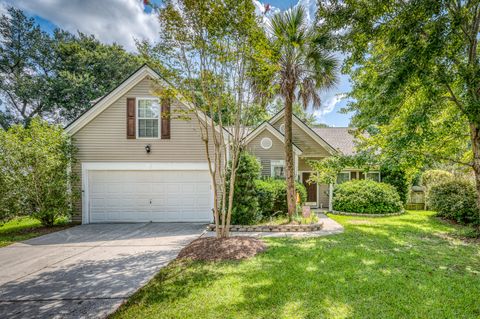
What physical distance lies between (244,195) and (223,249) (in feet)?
10.5

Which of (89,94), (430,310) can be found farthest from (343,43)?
(89,94)

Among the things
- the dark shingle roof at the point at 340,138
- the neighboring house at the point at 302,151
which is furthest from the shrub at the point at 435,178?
the dark shingle roof at the point at 340,138

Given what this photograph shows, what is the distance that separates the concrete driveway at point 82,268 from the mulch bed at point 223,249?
21.7 inches

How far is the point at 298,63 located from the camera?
9422 mm

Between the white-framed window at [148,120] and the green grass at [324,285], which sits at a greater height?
the white-framed window at [148,120]

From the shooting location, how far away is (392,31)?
6578 millimetres

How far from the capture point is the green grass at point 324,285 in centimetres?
355

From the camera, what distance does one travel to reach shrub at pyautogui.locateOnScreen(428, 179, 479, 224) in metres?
10.0

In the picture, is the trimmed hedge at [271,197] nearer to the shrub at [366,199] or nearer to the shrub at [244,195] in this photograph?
the shrub at [244,195]

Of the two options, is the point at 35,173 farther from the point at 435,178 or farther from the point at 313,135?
the point at 435,178

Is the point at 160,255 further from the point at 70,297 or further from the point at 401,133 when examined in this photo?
the point at 401,133

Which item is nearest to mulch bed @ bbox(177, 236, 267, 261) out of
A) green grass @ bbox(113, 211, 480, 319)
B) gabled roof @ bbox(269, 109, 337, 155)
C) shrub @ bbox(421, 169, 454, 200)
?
green grass @ bbox(113, 211, 480, 319)

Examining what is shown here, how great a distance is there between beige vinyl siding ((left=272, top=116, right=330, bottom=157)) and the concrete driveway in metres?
8.77

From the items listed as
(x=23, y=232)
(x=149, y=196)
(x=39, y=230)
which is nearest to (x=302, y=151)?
(x=149, y=196)
